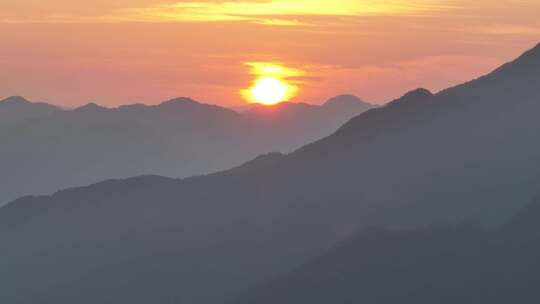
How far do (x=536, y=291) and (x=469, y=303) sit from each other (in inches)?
459

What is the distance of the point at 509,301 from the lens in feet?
641

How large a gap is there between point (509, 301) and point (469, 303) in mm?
7078

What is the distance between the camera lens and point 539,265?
199875 millimetres

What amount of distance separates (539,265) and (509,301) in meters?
9.26

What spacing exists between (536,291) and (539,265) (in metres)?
7.09

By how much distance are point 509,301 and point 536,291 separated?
4.76 metres

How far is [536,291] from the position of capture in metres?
194

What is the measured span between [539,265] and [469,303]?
1361 centimetres
